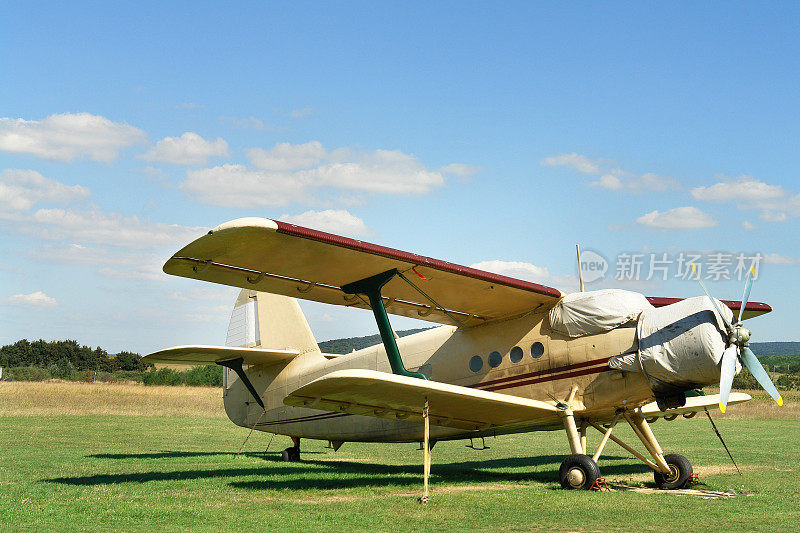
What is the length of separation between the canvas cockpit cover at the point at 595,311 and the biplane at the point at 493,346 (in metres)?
0.02

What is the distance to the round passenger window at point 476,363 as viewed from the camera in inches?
471

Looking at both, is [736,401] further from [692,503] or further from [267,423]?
[267,423]

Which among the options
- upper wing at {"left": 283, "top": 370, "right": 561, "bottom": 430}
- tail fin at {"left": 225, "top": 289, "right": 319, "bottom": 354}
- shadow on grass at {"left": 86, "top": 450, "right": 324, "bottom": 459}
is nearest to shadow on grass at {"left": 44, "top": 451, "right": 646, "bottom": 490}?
shadow on grass at {"left": 86, "top": 450, "right": 324, "bottom": 459}

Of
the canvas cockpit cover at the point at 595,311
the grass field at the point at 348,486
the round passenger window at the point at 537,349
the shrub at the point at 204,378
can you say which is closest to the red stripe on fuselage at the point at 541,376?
the round passenger window at the point at 537,349

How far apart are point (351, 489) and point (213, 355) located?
5476 mm

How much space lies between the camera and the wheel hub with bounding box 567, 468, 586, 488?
9.77 meters

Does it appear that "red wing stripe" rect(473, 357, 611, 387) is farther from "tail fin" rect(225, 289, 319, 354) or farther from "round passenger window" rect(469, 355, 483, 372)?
"tail fin" rect(225, 289, 319, 354)

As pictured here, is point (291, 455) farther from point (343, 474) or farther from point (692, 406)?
point (692, 406)

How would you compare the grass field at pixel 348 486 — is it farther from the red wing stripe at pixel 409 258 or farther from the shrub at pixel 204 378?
the shrub at pixel 204 378

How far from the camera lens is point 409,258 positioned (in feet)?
33.6

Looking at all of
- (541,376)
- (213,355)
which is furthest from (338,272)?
(213,355)

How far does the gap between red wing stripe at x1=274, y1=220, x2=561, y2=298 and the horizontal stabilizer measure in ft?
17.3

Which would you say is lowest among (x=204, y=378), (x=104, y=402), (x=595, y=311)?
(x=104, y=402)

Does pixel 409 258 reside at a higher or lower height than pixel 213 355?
higher
